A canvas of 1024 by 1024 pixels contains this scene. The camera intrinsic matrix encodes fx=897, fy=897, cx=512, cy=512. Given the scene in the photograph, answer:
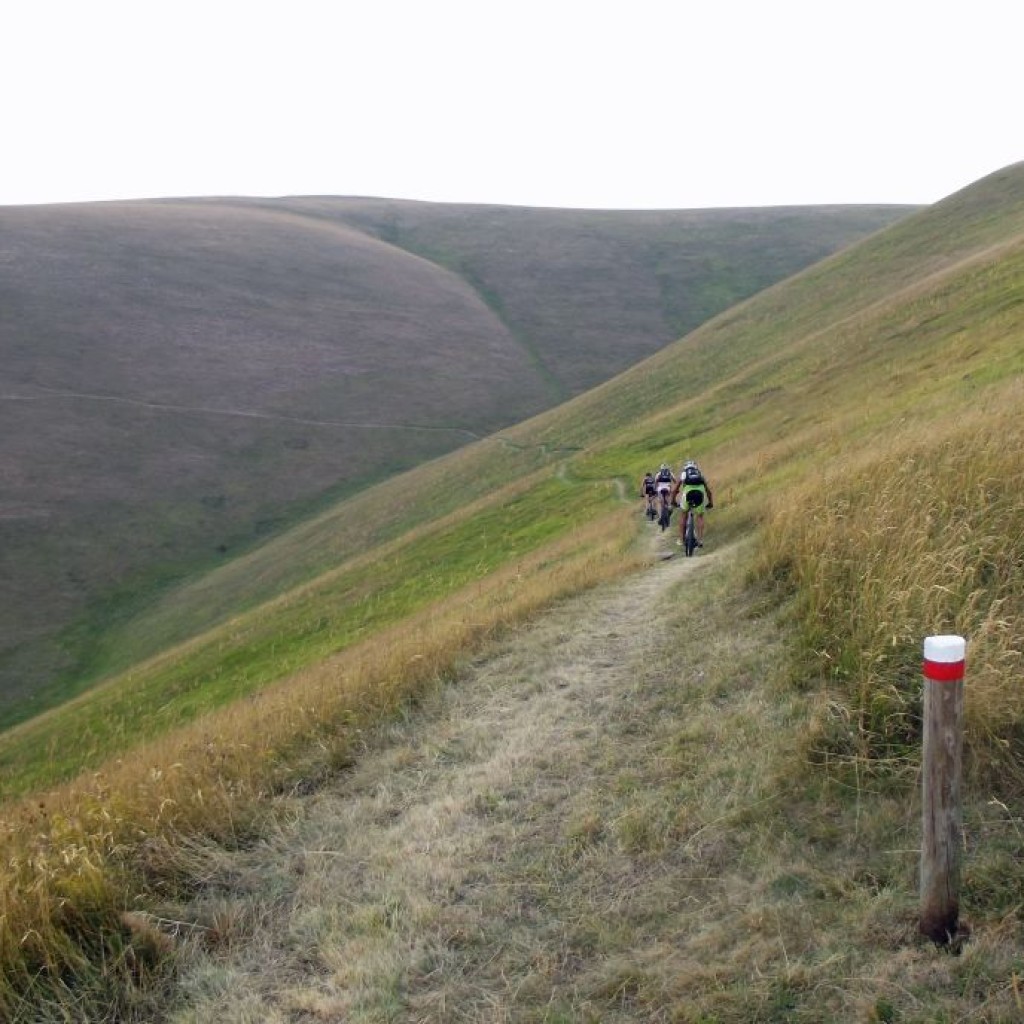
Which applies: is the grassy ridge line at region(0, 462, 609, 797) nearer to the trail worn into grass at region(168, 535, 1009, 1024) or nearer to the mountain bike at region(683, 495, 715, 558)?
the mountain bike at region(683, 495, 715, 558)

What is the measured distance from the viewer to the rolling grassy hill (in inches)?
2037

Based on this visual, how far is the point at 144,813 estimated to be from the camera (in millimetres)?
6836

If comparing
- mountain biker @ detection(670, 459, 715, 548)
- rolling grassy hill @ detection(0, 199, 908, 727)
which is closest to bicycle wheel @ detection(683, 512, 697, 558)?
mountain biker @ detection(670, 459, 715, 548)

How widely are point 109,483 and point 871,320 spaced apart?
4681 cm

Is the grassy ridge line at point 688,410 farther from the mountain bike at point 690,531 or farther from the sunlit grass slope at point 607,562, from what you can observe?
the mountain bike at point 690,531

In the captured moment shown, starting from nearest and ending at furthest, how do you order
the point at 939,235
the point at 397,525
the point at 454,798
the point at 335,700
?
the point at 454,798 → the point at 335,700 → the point at 397,525 → the point at 939,235

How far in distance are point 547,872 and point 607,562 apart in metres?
8.85

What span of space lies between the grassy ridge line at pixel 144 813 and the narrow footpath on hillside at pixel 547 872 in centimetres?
40

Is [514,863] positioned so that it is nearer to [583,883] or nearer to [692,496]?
[583,883]

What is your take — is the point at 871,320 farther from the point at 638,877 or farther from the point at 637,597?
the point at 638,877

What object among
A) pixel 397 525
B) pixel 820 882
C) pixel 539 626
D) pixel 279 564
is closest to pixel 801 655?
pixel 820 882

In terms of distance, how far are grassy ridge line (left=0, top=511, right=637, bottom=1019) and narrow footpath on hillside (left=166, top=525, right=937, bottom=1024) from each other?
403 millimetres

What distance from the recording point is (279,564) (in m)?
43.7

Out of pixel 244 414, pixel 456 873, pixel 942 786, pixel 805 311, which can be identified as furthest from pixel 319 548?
pixel 942 786
